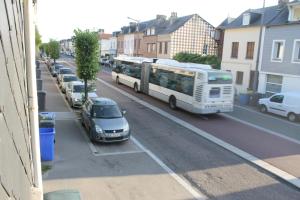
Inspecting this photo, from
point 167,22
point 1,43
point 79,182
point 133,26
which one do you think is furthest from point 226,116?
point 133,26

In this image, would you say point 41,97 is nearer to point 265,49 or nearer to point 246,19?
point 265,49

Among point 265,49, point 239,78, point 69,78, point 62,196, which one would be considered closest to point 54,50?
point 69,78

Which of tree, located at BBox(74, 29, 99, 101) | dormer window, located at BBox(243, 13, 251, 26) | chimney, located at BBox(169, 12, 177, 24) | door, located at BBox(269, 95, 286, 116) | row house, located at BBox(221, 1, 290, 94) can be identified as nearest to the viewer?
tree, located at BBox(74, 29, 99, 101)

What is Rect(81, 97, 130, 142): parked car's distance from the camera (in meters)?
12.6

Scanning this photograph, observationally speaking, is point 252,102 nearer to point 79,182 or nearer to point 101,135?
point 101,135

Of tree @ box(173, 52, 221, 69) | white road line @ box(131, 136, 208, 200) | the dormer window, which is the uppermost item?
the dormer window

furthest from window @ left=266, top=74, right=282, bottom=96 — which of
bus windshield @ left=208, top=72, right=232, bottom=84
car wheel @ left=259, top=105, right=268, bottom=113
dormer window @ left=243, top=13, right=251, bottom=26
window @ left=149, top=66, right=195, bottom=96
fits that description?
window @ left=149, top=66, right=195, bottom=96

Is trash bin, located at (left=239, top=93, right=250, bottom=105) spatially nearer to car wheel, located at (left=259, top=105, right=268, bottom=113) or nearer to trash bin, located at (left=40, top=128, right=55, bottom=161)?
car wheel, located at (left=259, top=105, right=268, bottom=113)

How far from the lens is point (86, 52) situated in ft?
60.2

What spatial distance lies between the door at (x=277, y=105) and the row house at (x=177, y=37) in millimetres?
22234

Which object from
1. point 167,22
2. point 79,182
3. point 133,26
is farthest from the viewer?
point 133,26

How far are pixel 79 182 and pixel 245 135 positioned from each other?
9342mm

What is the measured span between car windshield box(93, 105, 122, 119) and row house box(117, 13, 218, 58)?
3129cm

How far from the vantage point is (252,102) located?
25125mm
